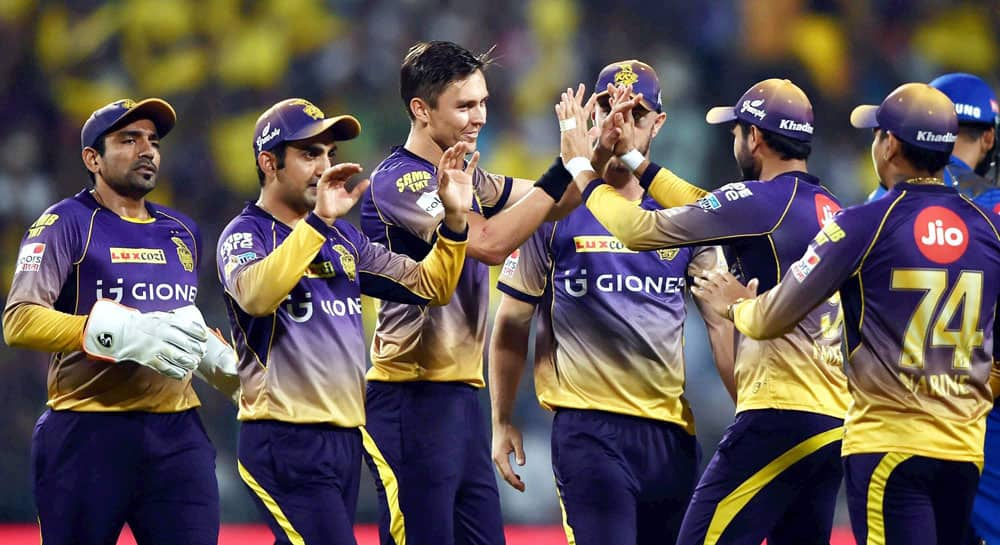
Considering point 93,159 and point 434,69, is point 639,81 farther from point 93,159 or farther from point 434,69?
point 93,159

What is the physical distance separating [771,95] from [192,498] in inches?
105

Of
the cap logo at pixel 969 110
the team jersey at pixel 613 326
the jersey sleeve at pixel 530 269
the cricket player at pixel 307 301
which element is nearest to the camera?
the cricket player at pixel 307 301

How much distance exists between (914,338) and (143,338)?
2.64 metres

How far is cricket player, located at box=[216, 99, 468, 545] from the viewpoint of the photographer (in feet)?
14.0

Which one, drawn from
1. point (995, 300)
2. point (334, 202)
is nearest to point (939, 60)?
point (995, 300)

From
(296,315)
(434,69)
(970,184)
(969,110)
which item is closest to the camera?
(296,315)

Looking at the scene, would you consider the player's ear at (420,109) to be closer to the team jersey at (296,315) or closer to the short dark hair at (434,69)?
the short dark hair at (434,69)

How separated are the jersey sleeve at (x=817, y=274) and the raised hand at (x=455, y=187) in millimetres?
1076

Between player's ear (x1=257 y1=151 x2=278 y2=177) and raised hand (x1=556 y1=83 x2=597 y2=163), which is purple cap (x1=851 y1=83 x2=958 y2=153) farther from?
player's ear (x1=257 y1=151 x2=278 y2=177)

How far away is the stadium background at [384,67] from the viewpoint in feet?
31.7

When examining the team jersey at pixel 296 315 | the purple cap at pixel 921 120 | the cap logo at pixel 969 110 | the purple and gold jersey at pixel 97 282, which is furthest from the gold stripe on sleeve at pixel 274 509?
the cap logo at pixel 969 110

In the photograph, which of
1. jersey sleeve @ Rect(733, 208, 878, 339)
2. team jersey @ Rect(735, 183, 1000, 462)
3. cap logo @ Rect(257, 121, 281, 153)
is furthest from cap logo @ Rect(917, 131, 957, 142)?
cap logo @ Rect(257, 121, 281, 153)

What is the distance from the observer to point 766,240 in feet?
15.3

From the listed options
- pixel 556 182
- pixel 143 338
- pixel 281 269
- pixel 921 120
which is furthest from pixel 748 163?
pixel 143 338
